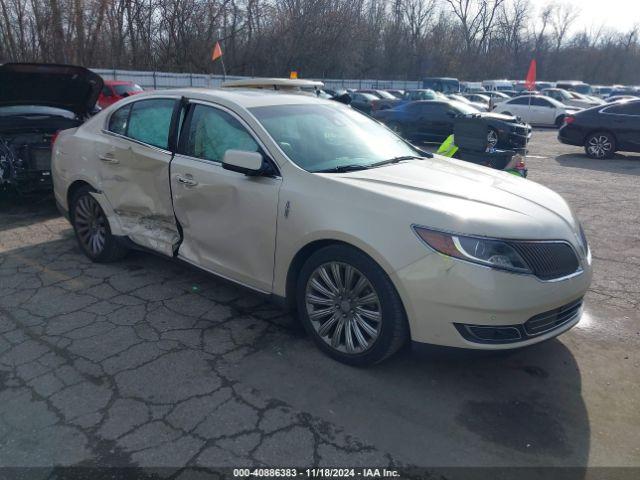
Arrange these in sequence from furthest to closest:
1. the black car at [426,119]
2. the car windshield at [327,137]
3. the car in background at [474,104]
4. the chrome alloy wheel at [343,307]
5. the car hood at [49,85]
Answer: the car in background at [474,104] < the black car at [426,119] < the car hood at [49,85] < the car windshield at [327,137] < the chrome alloy wheel at [343,307]

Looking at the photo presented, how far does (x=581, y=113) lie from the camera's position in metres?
13.6

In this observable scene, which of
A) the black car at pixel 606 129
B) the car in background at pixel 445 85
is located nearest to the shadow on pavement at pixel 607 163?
the black car at pixel 606 129

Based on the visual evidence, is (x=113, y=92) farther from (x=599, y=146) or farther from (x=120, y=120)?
(x=599, y=146)

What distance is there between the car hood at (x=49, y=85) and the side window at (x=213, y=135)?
9.96 ft

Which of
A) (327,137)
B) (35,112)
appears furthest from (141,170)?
(35,112)

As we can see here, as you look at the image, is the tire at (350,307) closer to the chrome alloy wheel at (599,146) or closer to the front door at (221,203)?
the front door at (221,203)

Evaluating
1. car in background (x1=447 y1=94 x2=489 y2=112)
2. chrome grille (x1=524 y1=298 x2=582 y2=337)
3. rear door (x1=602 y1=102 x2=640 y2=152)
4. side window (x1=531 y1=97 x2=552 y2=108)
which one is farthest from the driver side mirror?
side window (x1=531 y1=97 x2=552 y2=108)

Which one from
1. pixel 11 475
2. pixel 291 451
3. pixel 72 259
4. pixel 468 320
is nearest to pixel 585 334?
pixel 468 320

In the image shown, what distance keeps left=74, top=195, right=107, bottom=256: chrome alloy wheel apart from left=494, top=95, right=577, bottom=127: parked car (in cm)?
2137

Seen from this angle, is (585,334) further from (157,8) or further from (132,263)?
(157,8)

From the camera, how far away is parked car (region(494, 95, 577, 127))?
75.4ft

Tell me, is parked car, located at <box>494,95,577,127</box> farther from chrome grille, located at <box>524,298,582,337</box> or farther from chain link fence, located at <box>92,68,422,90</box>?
chrome grille, located at <box>524,298,582,337</box>

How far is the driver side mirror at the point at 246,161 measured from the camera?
3398mm

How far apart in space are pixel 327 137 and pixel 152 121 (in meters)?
1.59
